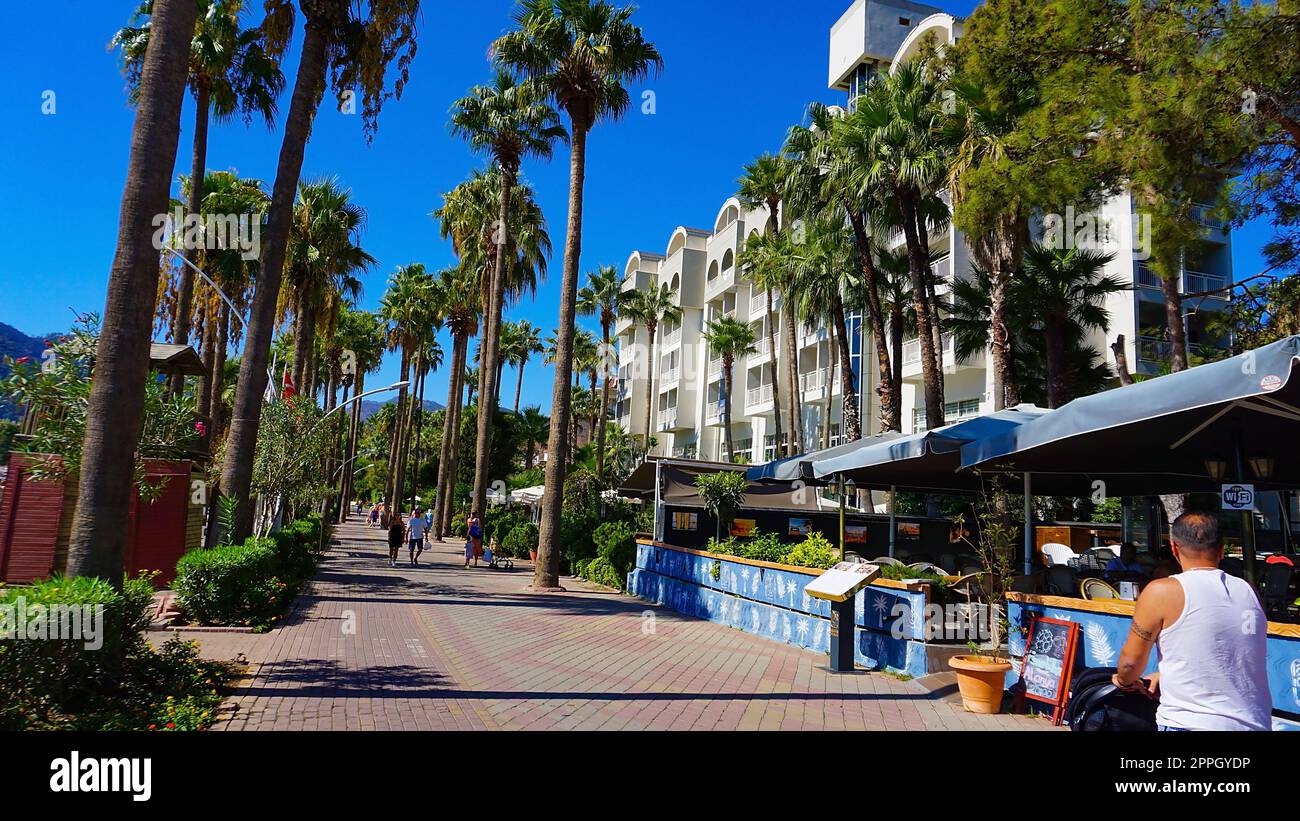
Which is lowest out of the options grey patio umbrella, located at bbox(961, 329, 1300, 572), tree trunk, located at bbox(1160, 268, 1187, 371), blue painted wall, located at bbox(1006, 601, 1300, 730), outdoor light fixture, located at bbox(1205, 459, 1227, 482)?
blue painted wall, located at bbox(1006, 601, 1300, 730)

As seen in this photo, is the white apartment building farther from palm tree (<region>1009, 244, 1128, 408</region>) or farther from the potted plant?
the potted plant

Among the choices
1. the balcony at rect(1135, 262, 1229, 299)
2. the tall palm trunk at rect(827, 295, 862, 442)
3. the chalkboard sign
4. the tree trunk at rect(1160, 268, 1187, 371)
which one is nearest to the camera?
the chalkboard sign

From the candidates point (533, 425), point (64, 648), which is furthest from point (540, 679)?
point (533, 425)

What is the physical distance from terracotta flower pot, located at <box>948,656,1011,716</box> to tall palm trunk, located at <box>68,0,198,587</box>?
7587mm

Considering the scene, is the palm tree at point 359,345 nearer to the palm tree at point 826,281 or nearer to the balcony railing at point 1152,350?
the palm tree at point 826,281

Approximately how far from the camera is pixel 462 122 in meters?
25.8

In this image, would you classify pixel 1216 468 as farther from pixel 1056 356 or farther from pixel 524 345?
pixel 524 345

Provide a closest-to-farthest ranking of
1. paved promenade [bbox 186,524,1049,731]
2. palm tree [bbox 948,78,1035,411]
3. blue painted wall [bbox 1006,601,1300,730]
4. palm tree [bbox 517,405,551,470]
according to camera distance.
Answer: blue painted wall [bbox 1006,601,1300,730] → paved promenade [bbox 186,524,1049,731] → palm tree [bbox 948,78,1035,411] → palm tree [bbox 517,405,551,470]

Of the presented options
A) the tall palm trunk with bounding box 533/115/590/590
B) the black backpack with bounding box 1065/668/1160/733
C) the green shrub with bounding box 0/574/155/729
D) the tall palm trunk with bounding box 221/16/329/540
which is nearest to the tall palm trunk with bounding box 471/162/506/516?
the tall palm trunk with bounding box 533/115/590/590

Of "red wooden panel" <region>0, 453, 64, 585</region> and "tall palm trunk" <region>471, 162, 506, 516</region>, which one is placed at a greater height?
"tall palm trunk" <region>471, 162, 506, 516</region>

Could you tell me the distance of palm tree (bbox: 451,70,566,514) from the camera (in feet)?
68.4
